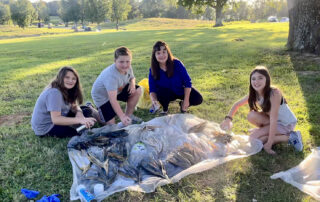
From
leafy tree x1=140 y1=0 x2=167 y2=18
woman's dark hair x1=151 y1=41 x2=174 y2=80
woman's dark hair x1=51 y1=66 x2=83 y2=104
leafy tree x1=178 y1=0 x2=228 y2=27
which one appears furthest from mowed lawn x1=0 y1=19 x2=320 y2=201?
leafy tree x1=140 y1=0 x2=167 y2=18

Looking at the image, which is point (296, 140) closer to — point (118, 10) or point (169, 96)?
point (169, 96)

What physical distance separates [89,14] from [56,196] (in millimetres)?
62949

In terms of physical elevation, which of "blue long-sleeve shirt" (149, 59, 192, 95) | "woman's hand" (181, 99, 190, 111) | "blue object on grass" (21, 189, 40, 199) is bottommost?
"blue object on grass" (21, 189, 40, 199)

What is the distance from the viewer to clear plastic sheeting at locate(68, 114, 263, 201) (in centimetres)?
261

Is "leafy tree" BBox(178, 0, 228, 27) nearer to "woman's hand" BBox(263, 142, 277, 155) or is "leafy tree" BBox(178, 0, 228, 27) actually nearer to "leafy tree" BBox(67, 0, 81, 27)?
"woman's hand" BBox(263, 142, 277, 155)

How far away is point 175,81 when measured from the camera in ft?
14.7

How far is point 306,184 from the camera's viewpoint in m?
2.52

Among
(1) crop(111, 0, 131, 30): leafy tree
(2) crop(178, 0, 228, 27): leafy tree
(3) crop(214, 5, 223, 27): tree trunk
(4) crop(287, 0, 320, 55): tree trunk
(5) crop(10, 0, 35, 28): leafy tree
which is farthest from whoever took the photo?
(1) crop(111, 0, 131, 30): leafy tree

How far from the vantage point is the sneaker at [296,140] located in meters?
3.07

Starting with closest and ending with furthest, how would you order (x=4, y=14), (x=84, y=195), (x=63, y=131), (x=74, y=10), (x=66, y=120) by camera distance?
(x=84, y=195) < (x=66, y=120) < (x=63, y=131) < (x=4, y=14) < (x=74, y=10)

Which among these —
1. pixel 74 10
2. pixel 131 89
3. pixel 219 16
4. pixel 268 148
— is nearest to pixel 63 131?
pixel 131 89

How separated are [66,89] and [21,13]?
6314 centimetres

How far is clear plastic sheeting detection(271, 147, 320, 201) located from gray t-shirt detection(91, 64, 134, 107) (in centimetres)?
247

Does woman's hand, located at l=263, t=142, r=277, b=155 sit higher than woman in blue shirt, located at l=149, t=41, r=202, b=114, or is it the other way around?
woman in blue shirt, located at l=149, t=41, r=202, b=114
